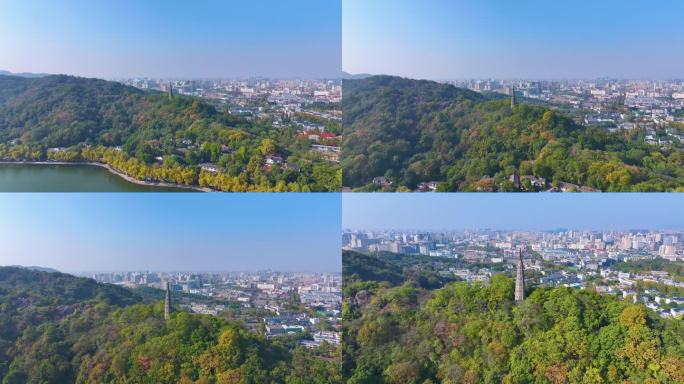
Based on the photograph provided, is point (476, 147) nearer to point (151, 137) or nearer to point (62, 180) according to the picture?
point (151, 137)

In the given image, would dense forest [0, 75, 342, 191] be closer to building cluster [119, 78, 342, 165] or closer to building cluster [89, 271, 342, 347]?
building cluster [119, 78, 342, 165]

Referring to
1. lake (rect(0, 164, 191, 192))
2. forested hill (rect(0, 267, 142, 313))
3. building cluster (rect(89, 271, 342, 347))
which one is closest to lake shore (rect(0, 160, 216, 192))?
lake (rect(0, 164, 191, 192))

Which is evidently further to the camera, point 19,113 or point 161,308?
point 19,113

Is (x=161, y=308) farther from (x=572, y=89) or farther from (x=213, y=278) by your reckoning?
(x=572, y=89)

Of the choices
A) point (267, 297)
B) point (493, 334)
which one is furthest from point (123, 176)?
point (493, 334)

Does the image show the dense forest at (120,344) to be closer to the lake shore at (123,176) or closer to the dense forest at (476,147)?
the lake shore at (123,176)

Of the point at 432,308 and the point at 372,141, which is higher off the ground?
the point at 372,141

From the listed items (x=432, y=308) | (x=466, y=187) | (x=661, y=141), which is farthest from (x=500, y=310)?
(x=661, y=141)
